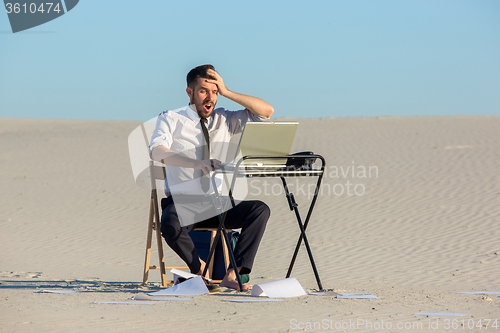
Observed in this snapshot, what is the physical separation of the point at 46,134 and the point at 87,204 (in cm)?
1538

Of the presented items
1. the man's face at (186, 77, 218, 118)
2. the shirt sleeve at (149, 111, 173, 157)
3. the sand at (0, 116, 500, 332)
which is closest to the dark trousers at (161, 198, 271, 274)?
the sand at (0, 116, 500, 332)

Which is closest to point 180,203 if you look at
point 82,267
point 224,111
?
point 224,111

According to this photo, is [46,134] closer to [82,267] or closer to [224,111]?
[82,267]

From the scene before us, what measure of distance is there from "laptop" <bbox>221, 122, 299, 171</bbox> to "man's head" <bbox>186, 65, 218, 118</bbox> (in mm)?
696

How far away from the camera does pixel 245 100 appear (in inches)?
171

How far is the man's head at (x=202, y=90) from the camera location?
14.6 feet

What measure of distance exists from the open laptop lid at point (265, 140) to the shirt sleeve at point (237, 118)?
57 centimetres

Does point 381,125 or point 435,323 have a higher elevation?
point 381,125

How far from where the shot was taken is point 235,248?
14.4 feet

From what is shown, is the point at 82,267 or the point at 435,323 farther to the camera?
the point at 82,267

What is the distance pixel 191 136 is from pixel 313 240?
480cm

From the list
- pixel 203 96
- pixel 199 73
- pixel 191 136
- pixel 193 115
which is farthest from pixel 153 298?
pixel 199 73

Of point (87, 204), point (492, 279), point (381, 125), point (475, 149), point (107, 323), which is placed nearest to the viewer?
point (107, 323)

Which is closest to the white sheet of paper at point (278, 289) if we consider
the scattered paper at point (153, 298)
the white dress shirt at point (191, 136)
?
the scattered paper at point (153, 298)
